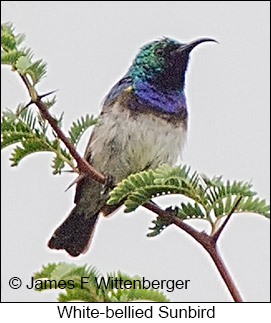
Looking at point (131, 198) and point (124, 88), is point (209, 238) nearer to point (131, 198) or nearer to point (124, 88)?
point (131, 198)

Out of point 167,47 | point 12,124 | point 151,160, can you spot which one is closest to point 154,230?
point 12,124

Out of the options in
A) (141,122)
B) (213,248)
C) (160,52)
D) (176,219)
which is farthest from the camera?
(160,52)

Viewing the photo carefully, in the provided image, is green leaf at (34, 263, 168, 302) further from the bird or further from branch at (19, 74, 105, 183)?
the bird

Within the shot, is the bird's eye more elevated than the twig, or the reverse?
the bird's eye

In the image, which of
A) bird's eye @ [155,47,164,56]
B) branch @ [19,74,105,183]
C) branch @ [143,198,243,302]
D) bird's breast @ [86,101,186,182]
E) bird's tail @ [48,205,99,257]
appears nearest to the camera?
branch @ [143,198,243,302]

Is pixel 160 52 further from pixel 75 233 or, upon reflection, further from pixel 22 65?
pixel 22 65

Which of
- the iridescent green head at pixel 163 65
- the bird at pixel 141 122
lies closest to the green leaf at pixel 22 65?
the bird at pixel 141 122

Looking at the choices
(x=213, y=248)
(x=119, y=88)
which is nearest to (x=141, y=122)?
(x=119, y=88)

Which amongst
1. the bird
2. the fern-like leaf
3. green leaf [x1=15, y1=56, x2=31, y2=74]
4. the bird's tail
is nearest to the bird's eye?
the bird
